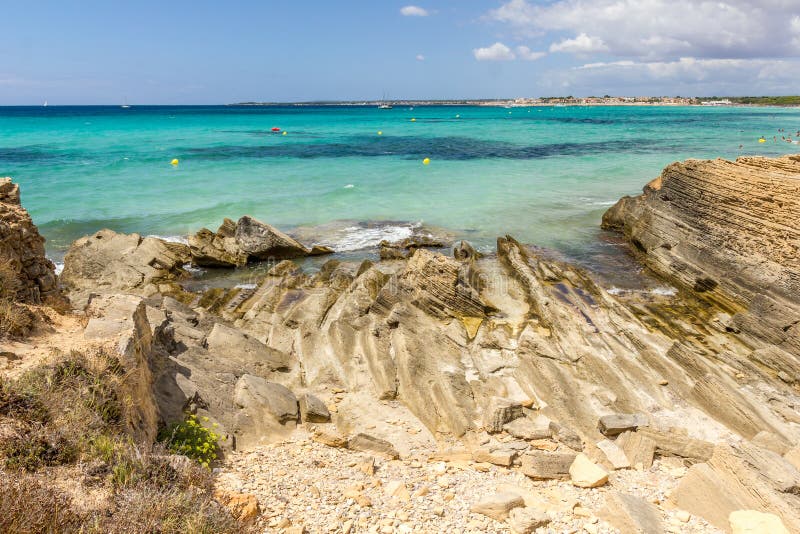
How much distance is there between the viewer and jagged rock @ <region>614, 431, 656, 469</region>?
8156 millimetres

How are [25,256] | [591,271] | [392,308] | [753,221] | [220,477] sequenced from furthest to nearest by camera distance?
[591,271] < [753,221] < [392,308] < [25,256] < [220,477]

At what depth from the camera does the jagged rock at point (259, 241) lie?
64.6 feet

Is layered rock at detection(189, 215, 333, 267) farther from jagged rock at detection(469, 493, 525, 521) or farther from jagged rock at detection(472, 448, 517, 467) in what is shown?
jagged rock at detection(469, 493, 525, 521)

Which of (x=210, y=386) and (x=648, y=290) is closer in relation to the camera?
(x=210, y=386)

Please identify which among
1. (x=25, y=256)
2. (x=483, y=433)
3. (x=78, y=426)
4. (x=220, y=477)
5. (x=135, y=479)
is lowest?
(x=483, y=433)

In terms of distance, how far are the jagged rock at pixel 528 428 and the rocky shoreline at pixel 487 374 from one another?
4 cm

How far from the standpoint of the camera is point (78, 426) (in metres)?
5.48

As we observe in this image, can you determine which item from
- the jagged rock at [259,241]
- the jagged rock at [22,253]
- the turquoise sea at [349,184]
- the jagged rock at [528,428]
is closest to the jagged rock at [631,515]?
the jagged rock at [528,428]

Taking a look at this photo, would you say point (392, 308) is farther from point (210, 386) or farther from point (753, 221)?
point (753, 221)

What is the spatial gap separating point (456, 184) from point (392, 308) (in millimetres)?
25313

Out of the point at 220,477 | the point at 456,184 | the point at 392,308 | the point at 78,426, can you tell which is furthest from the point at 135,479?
the point at 456,184

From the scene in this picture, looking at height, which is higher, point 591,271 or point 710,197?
point 710,197

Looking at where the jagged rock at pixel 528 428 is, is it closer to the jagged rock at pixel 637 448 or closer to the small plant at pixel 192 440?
the jagged rock at pixel 637 448

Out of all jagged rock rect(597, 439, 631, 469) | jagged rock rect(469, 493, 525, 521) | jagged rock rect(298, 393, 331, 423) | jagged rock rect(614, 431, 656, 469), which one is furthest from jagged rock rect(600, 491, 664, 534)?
jagged rock rect(298, 393, 331, 423)
